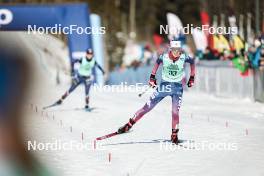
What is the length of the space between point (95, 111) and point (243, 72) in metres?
5.31

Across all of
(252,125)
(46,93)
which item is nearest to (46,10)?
(46,93)

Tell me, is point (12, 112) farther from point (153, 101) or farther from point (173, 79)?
point (173, 79)

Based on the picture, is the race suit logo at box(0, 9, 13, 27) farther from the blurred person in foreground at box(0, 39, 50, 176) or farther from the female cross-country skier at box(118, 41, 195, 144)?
the blurred person in foreground at box(0, 39, 50, 176)

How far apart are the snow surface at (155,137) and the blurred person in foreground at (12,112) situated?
35cm

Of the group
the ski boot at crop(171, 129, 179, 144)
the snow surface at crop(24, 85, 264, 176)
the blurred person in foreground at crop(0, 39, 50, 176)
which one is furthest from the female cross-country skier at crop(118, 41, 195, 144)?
the blurred person in foreground at crop(0, 39, 50, 176)

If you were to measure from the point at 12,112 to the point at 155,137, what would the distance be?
11.7 feet

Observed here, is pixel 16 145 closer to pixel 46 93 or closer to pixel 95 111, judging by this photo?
pixel 95 111

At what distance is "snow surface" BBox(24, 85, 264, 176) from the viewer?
32.3ft

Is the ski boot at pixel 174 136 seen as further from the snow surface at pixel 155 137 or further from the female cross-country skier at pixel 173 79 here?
the snow surface at pixel 155 137

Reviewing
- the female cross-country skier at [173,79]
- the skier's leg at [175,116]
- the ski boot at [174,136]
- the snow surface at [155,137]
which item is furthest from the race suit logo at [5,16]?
the ski boot at [174,136]

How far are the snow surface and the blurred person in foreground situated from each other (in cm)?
35

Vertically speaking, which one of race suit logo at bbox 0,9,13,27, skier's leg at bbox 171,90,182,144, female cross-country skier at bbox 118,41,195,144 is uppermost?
race suit logo at bbox 0,9,13,27

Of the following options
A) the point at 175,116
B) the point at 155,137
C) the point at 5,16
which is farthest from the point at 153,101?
the point at 5,16

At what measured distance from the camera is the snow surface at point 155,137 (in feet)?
32.3
